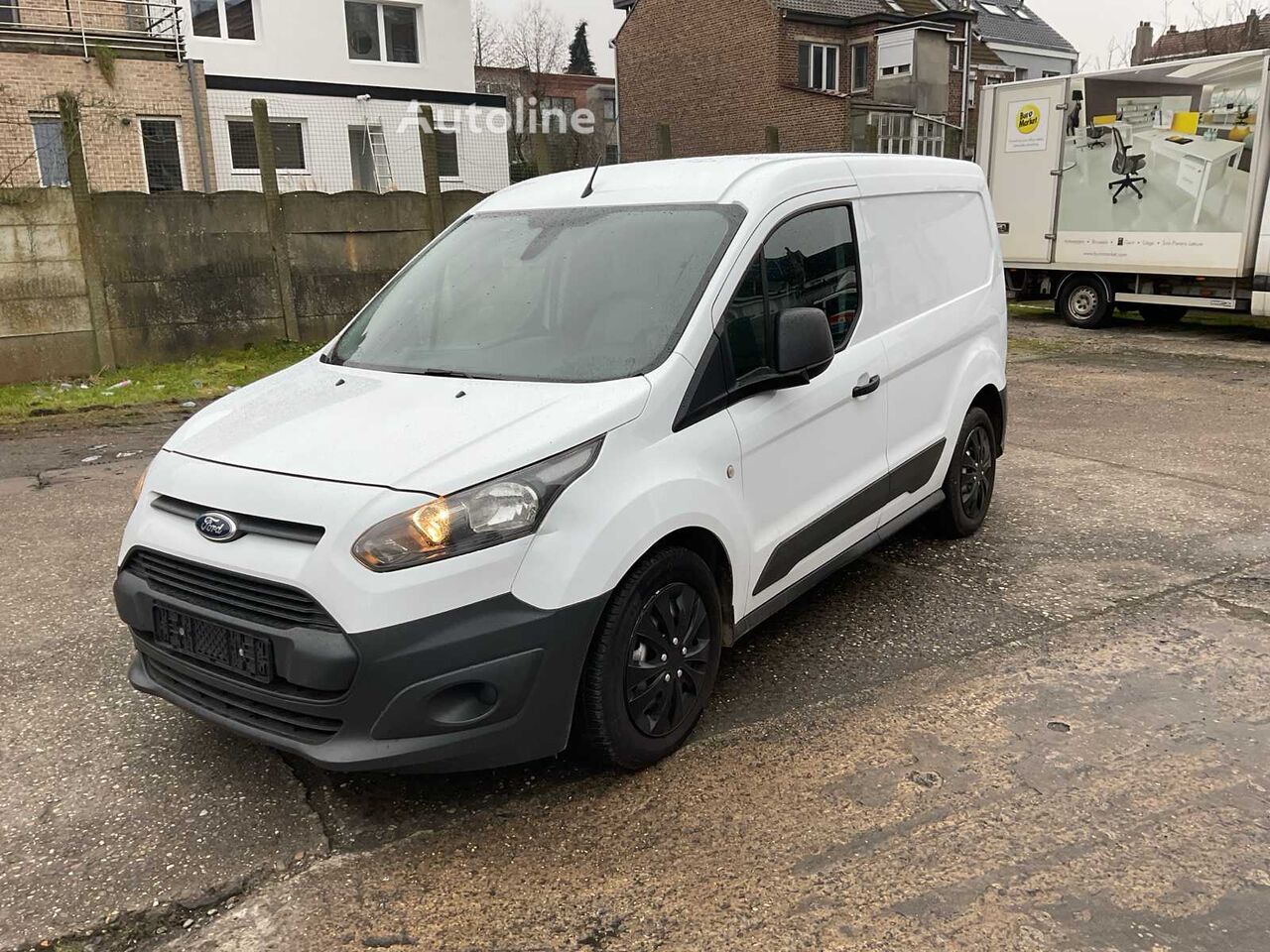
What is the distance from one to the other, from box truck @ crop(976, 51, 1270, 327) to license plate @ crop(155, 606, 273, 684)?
1318 centimetres

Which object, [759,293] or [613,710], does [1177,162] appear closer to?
[759,293]

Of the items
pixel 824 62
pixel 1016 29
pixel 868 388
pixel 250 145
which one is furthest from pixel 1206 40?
pixel 868 388

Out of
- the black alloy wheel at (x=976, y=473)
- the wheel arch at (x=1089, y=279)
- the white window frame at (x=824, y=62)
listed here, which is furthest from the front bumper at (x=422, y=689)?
the white window frame at (x=824, y=62)

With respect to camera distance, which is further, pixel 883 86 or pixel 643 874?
pixel 883 86

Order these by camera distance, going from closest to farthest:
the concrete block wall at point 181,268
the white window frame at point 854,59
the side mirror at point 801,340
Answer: the side mirror at point 801,340, the concrete block wall at point 181,268, the white window frame at point 854,59

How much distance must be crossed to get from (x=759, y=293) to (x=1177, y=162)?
38.9 feet

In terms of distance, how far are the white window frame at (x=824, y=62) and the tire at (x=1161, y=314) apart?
19.7 metres

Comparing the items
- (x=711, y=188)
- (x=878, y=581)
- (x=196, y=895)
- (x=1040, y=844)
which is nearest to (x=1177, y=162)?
(x=878, y=581)

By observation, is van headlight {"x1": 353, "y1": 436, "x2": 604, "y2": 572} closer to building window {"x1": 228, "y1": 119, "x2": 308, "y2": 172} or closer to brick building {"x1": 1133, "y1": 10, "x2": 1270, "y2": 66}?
building window {"x1": 228, "y1": 119, "x2": 308, "y2": 172}

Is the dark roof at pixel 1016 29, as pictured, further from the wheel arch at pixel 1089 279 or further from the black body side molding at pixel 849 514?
the black body side molding at pixel 849 514

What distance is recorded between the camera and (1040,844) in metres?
2.95

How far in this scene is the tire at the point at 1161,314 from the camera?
50.3 ft

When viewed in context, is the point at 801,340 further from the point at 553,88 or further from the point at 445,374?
the point at 553,88

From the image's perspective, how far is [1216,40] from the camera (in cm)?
3788
